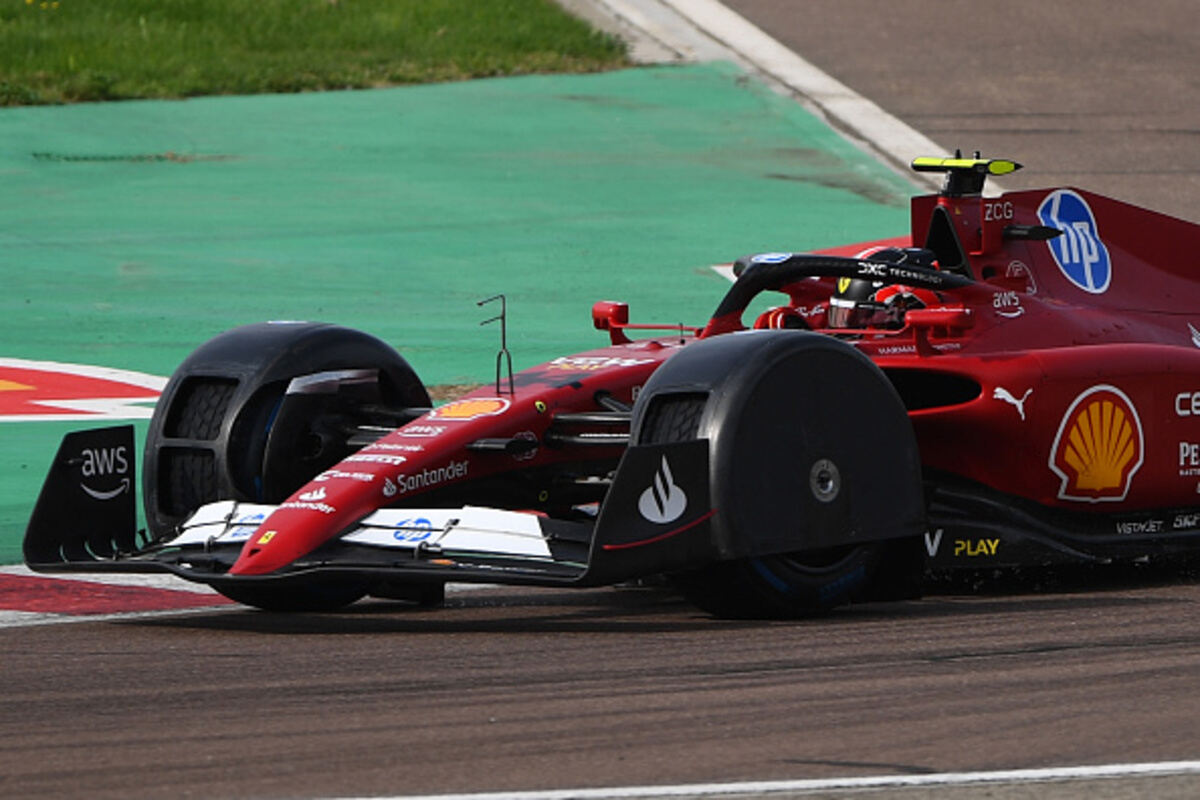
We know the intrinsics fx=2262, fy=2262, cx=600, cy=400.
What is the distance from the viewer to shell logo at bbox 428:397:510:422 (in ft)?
26.8

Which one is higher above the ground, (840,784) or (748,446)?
(748,446)

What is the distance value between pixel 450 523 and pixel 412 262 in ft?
32.4

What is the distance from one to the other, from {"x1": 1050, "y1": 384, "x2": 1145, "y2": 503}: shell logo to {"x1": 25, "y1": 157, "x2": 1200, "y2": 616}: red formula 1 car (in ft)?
0.04

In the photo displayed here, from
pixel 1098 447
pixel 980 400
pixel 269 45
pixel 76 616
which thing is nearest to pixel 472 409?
pixel 76 616

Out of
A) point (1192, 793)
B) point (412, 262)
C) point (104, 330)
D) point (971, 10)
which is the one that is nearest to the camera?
point (1192, 793)

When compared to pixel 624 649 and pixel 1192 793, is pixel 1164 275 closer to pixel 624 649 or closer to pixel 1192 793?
pixel 624 649

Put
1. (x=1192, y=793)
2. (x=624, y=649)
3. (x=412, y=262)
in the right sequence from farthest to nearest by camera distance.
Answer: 1. (x=412, y=262)
2. (x=624, y=649)
3. (x=1192, y=793)

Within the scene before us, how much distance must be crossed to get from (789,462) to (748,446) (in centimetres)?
20

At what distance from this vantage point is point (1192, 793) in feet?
16.8

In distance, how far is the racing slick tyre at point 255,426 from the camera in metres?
8.64

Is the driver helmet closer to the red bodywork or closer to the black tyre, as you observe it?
Result: the red bodywork

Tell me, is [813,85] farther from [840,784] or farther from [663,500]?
[840,784]

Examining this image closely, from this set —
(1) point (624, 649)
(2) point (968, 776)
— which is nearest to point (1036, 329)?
(1) point (624, 649)

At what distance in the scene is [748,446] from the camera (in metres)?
7.35
